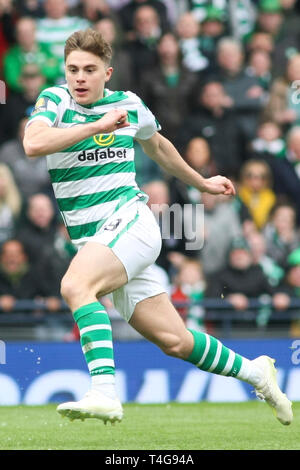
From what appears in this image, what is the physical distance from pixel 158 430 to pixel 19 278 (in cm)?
398

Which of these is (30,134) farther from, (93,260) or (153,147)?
(153,147)

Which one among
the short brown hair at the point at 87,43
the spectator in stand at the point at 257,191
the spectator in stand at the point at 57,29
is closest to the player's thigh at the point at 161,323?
the short brown hair at the point at 87,43

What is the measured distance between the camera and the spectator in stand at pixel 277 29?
13.9 meters

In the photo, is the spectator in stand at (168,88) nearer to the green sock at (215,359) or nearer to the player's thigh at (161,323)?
the green sock at (215,359)

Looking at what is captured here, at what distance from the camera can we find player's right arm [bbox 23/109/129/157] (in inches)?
247

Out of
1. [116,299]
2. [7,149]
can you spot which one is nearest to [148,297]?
[116,299]

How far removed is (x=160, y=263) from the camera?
A: 38.4 feet

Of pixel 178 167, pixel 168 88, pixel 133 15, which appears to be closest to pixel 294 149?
pixel 168 88

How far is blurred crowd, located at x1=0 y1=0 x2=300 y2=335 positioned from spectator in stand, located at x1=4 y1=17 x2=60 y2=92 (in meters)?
0.01

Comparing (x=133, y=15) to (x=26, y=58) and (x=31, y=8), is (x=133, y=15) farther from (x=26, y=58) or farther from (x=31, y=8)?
(x=26, y=58)

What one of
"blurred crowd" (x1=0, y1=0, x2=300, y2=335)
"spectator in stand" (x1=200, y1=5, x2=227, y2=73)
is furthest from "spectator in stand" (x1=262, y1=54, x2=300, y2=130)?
"spectator in stand" (x1=200, y1=5, x2=227, y2=73)

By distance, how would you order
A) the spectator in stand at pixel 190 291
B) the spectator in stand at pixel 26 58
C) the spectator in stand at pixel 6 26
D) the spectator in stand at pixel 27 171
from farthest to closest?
the spectator in stand at pixel 6 26, the spectator in stand at pixel 26 58, the spectator in stand at pixel 27 171, the spectator in stand at pixel 190 291

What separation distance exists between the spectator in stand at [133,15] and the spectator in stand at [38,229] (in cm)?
291

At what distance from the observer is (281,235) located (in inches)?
471
